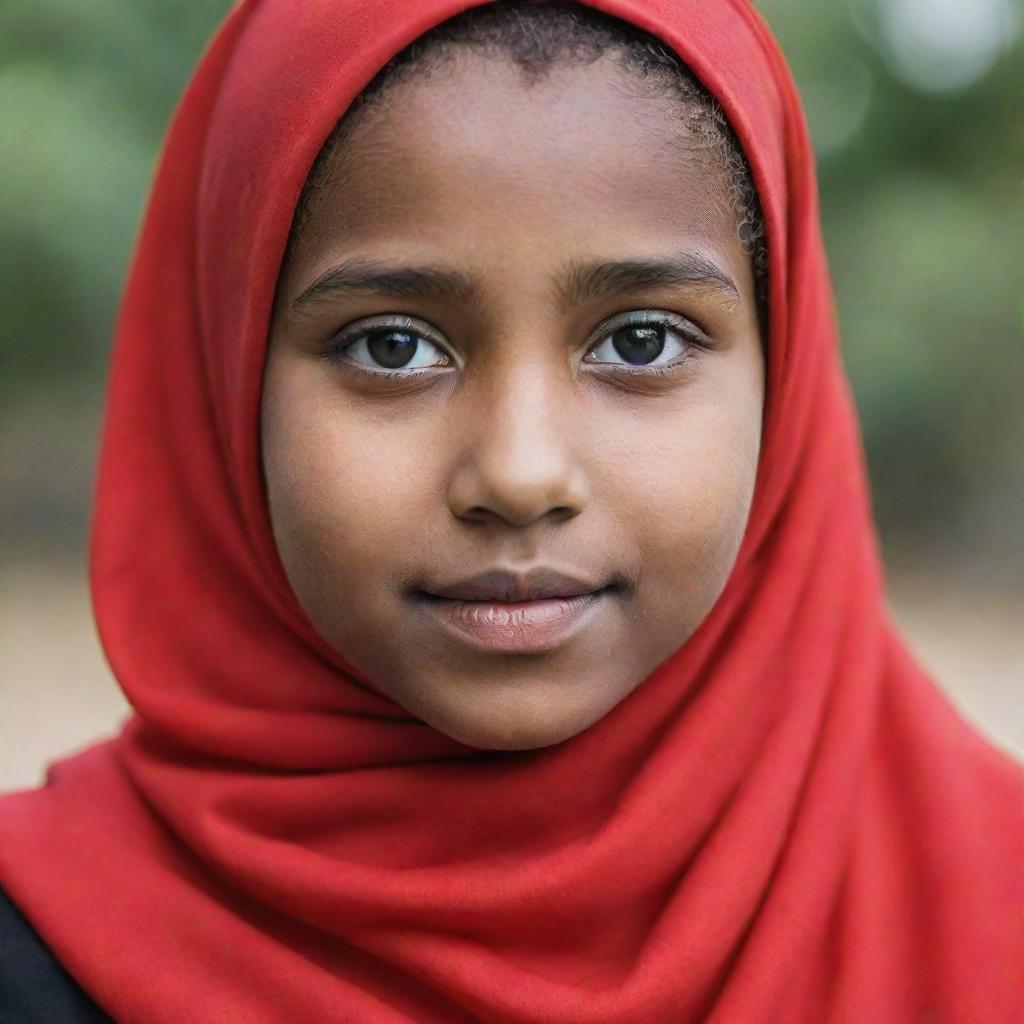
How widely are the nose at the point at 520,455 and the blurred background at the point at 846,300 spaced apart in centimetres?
394

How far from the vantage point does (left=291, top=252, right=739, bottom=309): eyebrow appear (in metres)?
1.39

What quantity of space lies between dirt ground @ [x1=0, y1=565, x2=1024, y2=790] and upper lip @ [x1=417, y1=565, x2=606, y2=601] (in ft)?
12.5

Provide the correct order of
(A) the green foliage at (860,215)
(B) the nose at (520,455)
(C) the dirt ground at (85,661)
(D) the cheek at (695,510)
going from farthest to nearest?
(A) the green foliage at (860,215)
(C) the dirt ground at (85,661)
(D) the cheek at (695,510)
(B) the nose at (520,455)

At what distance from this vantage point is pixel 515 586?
140cm

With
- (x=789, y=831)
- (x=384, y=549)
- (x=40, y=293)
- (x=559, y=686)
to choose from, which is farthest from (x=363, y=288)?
(x=40, y=293)

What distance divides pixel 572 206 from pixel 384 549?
1.43 feet

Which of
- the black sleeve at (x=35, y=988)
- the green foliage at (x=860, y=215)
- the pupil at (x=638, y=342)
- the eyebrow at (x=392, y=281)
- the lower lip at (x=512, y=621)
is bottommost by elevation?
the black sleeve at (x=35, y=988)

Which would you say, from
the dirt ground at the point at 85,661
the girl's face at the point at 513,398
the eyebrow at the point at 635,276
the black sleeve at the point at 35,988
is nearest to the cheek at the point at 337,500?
the girl's face at the point at 513,398

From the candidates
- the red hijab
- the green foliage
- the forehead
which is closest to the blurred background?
the green foliage

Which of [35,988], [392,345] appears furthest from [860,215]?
[35,988]

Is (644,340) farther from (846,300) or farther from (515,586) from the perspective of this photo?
(846,300)

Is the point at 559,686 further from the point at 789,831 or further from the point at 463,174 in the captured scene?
the point at 463,174

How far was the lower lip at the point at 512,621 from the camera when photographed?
1.41 m

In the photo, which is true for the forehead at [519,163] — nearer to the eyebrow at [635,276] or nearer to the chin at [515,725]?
the eyebrow at [635,276]
